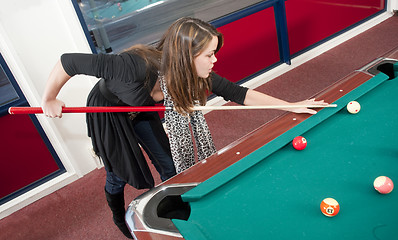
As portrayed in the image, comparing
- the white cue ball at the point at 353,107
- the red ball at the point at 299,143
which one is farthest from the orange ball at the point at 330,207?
the white cue ball at the point at 353,107

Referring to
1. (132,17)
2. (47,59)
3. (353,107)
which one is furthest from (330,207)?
(132,17)

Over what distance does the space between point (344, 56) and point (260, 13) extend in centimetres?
104

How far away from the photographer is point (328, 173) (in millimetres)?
1211

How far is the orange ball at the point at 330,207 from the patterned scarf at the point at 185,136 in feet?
2.68

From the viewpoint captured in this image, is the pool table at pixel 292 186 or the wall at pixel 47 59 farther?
the wall at pixel 47 59

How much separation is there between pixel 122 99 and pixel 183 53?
41 centimetres

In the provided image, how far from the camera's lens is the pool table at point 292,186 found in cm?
106

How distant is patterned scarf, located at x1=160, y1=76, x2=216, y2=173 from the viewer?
67.9 inches

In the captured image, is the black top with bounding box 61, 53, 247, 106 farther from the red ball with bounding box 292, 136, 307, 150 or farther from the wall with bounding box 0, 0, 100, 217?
the wall with bounding box 0, 0, 100, 217

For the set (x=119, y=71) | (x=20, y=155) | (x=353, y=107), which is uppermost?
(x=119, y=71)

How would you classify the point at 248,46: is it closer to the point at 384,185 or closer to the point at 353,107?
the point at 353,107

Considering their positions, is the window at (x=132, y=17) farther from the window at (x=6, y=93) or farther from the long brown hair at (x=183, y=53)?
the long brown hair at (x=183, y=53)

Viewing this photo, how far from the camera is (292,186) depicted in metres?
1.19

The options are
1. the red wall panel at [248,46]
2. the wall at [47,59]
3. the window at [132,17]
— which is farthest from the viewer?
the red wall panel at [248,46]
